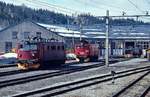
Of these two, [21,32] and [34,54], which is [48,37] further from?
[34,54]

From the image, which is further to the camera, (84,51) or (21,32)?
(21,32)

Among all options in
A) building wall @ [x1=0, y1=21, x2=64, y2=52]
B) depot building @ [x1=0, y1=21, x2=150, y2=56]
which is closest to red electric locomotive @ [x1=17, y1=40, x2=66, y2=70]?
depot building @ [x1=0, y1=21, x2=150, y2=56]

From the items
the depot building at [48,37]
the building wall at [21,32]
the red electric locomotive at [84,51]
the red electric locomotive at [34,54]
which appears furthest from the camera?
the building wall at [21,32]

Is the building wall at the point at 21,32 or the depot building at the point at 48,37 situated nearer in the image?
the depot building at the point at 48,37

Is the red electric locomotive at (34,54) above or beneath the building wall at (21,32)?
beneath

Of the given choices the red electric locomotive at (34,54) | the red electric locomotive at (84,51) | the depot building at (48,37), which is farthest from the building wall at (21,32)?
the red electric locomotive at (34,54)

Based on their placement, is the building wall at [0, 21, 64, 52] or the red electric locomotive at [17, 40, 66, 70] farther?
the building wall at [0, 21, 64, 52]

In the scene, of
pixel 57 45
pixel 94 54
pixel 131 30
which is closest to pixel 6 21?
pixel 131 30

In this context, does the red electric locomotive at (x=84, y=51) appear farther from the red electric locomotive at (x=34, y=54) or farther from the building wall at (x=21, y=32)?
the building wall at (x=21, y=32)

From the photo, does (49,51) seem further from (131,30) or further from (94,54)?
(131,30)

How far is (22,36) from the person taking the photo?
73688 millimetres

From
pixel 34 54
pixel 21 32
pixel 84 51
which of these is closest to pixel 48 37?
pixel 21 32

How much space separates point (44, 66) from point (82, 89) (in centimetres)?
1591

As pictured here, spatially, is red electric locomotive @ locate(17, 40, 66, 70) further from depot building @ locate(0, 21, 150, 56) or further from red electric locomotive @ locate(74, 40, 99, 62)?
depot building @ locate(0, 21, 150, 56)
